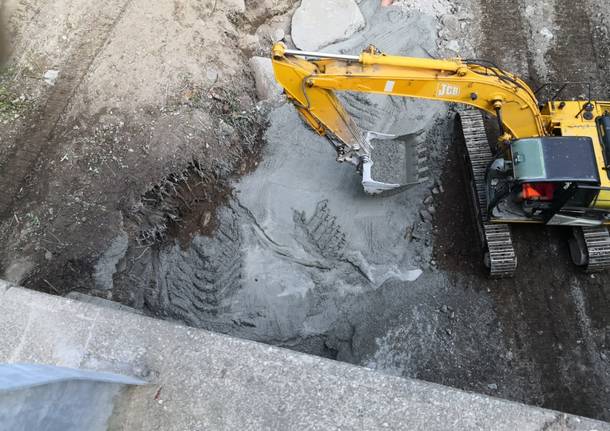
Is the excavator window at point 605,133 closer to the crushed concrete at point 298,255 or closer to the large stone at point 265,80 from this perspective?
the crushed concrete at point 298,255

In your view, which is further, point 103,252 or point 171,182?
point 171,182

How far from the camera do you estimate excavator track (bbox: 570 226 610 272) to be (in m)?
6.98

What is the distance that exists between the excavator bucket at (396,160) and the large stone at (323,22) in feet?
8.43

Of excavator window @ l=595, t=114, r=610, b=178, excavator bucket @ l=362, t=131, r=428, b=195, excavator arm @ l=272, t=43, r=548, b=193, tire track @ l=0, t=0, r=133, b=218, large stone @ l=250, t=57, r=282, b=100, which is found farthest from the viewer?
large stone @ l=250, t=57, r=282, b=100

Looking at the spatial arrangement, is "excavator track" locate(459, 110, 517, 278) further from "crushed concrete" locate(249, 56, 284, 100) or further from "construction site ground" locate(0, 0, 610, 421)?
"crushed concrete" locate(249, 56, 284, 100)

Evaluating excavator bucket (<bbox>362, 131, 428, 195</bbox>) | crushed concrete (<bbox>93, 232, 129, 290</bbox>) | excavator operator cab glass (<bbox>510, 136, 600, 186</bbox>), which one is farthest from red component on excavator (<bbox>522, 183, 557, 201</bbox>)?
crushed concrete (<bbox>93, 232, 129, 290</bbox>)

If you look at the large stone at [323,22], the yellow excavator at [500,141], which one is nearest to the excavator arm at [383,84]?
the yellow excavator at [500,141]

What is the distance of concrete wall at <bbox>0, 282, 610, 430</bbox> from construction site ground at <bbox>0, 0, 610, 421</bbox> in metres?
1.74

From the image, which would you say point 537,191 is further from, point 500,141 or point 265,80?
point 265,80

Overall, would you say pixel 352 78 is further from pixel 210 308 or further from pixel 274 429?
pixel 274 429

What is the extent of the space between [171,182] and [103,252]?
4.81ft

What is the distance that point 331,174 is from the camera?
789 centimetres

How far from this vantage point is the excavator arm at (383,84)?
6102mm

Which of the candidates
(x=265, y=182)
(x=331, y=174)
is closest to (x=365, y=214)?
(x=331, y=174)
